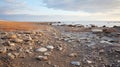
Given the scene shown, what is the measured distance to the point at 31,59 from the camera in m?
7.84

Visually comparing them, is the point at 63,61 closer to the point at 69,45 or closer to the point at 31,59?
the point at 31,59

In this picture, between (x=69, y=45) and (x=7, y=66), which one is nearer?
(x=7, y=66)

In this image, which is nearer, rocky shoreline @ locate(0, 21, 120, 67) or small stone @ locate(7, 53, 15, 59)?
rocky shoreline @ locate(0, 21, 120, 67)

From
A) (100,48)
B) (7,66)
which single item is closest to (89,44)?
(100,48)

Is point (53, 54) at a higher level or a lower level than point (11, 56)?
lower

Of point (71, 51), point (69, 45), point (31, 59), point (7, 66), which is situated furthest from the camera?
point (69, 45)

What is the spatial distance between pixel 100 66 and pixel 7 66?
304 centimetres

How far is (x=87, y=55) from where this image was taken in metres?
8.48

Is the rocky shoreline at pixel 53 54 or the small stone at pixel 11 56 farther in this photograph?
the small stone at pixel 11 56

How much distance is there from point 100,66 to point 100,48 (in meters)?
1.98

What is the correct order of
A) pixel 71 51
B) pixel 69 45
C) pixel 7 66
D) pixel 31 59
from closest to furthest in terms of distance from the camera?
1. pixel 7 66
2. pixel 31 59
3. pixel 71 51
4. pixel 69 45

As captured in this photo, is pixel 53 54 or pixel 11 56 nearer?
pixel 11 56

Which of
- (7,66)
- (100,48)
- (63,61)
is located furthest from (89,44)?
(7,66)

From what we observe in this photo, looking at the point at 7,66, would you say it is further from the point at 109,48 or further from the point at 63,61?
the point at 109,48
